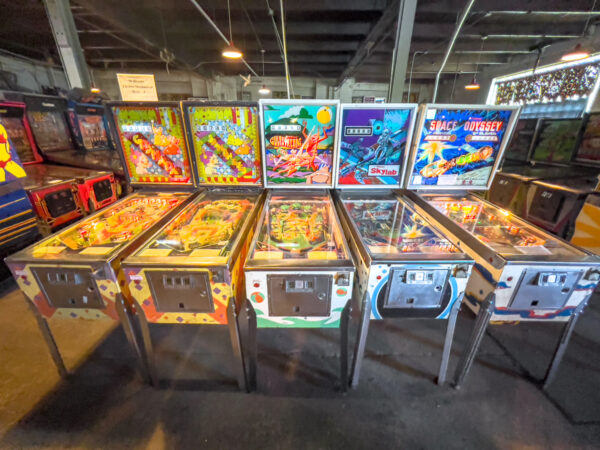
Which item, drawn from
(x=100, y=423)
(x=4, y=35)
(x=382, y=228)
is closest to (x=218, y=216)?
(x=382, y=228)

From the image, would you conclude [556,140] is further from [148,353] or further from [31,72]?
[31,72]

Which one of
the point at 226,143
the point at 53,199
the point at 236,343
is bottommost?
the point at 236,343

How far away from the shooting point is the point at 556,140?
450 cm

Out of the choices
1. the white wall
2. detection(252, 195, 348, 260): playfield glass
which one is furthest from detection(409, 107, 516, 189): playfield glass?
the white wall

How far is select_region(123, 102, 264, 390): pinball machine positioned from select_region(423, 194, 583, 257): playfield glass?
1.76 m

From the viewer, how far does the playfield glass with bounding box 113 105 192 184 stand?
7.72 ft

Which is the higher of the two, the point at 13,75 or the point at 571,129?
the point at 13,75

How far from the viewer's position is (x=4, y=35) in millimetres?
7375

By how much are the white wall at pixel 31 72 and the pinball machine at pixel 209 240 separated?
11501 millimetres

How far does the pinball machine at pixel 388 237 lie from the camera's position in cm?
159

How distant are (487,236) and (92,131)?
6.49m

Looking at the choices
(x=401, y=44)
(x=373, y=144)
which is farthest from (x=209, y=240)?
(x=401, y=44)

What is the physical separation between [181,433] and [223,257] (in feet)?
3.94

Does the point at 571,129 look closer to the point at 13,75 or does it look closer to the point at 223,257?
the point at 223,257
